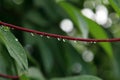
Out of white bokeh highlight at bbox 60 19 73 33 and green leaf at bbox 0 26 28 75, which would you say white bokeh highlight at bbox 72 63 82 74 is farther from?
green leaf at bbox 0 26 28 75

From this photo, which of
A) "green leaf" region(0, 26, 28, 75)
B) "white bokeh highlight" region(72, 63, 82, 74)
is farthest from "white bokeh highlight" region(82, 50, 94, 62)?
"green leaf" region(0, 26, 28, 75)

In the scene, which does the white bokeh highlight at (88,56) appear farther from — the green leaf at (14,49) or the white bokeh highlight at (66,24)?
the green leaf at (14,49)

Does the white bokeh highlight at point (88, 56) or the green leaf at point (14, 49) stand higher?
the green leaf at point (14, 49)

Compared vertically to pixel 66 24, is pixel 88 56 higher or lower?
lower

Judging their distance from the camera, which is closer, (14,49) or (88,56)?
(14,49)

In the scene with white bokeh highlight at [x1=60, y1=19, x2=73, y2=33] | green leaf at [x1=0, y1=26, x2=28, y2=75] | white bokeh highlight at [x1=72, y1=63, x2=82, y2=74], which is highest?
green leaf at [x1=0, y1=26, x2=28, y2=75]

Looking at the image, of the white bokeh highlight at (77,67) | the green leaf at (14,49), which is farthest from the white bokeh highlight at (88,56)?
the green leaf at (14,49)

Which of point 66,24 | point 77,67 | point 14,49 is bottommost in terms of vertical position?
point 77,67

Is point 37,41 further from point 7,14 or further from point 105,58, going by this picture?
point 105,58

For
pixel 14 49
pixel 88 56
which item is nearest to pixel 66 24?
pixel 88 56

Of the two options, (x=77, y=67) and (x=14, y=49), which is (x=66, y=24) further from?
(x=14, y=49)

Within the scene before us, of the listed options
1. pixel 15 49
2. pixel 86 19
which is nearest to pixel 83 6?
pixel 86 19
